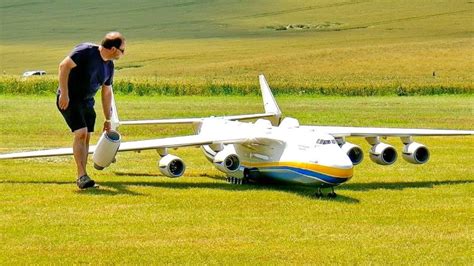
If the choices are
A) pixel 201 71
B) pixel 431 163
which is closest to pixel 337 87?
pixel 201 71

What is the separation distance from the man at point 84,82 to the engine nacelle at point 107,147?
19 cm

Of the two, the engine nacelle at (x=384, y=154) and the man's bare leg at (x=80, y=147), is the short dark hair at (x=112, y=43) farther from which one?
the engine nacelle at (x=384, y=154)

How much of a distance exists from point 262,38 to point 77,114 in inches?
4706

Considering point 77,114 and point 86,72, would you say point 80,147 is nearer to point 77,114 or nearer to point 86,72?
point 77,114

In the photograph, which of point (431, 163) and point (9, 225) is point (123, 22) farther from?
point (9, 225)

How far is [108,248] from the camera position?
14953 millimetres

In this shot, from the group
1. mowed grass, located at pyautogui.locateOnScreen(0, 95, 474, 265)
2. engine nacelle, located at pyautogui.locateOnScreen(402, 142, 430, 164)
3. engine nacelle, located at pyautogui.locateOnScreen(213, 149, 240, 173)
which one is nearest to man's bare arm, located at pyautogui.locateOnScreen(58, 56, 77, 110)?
mowed grass, located at pyautogui.locateOnScreen(0, 95, 474, 265)

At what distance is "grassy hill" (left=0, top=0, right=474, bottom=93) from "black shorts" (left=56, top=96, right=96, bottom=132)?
4962 centimetres

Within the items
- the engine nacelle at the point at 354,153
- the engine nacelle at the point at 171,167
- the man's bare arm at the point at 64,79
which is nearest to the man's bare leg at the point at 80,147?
the man's bare arm at the point at 64,79

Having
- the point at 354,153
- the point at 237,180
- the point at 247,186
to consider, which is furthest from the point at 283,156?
the point at 354,153

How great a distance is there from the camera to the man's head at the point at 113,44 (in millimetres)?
19547

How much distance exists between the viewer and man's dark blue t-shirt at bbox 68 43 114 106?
19.7 m

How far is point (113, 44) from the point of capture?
19.6m

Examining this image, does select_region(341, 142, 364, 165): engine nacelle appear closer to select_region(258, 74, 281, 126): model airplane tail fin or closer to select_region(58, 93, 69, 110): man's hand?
select_region(258, 74, 281, 126): model airplane tail fin
